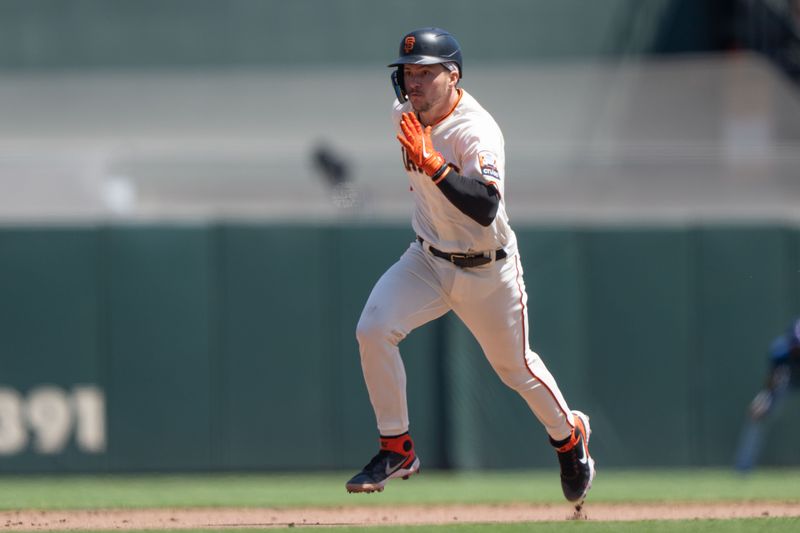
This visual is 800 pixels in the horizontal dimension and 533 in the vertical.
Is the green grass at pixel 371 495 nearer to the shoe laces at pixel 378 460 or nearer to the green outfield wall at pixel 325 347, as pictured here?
the green outfield wall at pixel 325 347

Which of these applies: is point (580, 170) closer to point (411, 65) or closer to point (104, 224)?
point (104, 224)

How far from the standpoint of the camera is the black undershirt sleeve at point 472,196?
577cm

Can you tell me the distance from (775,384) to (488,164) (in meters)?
4.99

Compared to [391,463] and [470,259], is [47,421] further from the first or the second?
[470,259]

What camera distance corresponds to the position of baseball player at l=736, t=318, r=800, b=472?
9.94m

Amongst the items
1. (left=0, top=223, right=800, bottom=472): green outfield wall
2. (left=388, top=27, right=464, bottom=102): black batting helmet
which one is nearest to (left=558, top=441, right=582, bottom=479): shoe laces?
(left=388, top=27, right=464, bottom=102): black batting helmet

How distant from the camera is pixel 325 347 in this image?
10664mm

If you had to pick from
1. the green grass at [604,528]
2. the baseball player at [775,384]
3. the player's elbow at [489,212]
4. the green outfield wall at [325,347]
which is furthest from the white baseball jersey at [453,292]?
the green outfield wall at [325,347]

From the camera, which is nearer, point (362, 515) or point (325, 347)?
point (362, 515)

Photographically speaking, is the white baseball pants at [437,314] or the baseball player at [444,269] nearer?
the baseball player at [444,269]

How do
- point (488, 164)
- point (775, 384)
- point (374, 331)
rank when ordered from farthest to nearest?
point (775, 384) < point (374, 331) < point (488, 164)

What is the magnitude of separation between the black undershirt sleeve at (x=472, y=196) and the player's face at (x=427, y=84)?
43cm

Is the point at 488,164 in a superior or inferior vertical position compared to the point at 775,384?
superior

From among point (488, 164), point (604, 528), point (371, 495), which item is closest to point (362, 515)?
point (604, 528)
